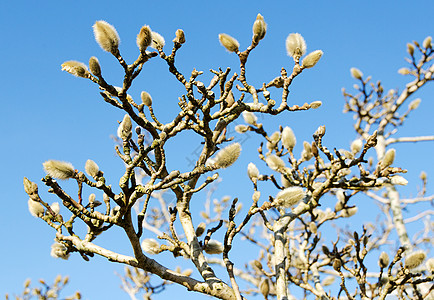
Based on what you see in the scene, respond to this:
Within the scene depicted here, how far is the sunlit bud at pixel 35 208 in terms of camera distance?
2.61 m

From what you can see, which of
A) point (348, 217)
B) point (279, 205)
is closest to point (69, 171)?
point (279, 205)

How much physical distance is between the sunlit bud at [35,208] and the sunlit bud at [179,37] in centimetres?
136

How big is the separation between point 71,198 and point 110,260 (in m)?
0.43

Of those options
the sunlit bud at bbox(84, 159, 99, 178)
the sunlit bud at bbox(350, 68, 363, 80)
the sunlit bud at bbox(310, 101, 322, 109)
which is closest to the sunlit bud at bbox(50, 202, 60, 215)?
the sunlit bud at bbox(84, 159, 99, 178)

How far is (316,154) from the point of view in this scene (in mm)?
3178

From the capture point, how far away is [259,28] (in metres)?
2.68

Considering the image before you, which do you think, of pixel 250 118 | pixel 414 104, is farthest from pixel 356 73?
pixel 250 118

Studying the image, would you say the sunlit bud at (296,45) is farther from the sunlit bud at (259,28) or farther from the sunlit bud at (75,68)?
the sunlit bud at (75,68)

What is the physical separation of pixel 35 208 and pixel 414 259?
2789 mm

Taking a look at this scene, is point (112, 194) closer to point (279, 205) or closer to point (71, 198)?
point (71, 198)

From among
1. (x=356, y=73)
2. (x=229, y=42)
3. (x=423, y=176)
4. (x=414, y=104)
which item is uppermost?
(x=356, y=73)

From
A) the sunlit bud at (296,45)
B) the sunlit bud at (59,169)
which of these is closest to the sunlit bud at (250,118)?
the sunlit bud at (296,45)

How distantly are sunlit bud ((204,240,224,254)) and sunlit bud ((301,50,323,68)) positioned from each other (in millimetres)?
1396

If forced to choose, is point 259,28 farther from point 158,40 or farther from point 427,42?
point 427,42
